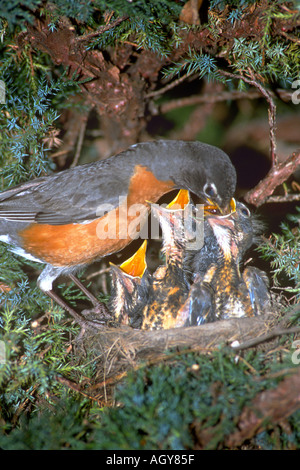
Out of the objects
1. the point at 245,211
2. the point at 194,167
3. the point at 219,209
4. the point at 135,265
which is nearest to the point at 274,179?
the point at 245,211

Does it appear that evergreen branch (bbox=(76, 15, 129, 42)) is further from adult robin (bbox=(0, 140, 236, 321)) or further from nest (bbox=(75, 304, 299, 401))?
nest (bbox=(75, 304, 299, 401))

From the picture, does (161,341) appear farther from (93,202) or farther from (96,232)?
(93,202)

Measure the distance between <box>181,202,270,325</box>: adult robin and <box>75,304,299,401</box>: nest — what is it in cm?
21

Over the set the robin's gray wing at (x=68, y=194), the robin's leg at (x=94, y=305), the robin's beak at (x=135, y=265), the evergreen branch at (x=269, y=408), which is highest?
the robin's gray wing at (x=68, y=194)

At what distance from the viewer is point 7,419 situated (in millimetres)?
2059

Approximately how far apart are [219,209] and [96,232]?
0.84 metres

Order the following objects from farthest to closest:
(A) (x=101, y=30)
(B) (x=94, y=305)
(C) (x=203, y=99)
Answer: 1. (C) (x=203, y=99)
2. (B) (x=94, y=305)
3. (A) (x=101, y=30)

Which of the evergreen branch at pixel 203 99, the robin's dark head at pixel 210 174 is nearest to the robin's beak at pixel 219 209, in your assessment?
the robin's dark head at pixel 210 174

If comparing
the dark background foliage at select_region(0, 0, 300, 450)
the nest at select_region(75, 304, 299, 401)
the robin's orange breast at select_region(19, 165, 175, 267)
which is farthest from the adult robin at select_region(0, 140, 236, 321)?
the nest at select_region(75, 304, 299, 401)

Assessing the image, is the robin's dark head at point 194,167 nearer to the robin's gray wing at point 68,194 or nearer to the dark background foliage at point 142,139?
the robin's gray wing at point 68,194

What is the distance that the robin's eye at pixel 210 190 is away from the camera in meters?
2.51

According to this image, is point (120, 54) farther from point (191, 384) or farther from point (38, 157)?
point (191, 384)

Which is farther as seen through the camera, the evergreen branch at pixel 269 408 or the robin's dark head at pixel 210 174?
the robin's dark head at pixel 210 174

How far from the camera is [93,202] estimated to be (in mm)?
2672
